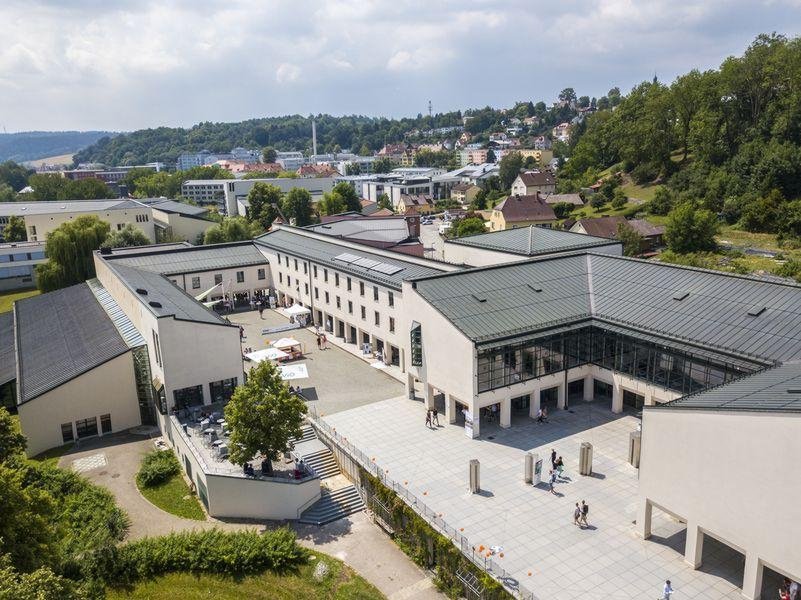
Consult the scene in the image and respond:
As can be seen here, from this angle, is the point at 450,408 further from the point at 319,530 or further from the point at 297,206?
the point at 297,206

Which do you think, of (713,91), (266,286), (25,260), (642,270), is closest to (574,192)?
(713,91)

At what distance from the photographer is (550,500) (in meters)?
27.3

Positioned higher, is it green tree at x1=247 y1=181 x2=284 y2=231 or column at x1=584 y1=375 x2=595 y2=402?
green tree at x1=247 y1=181 x2=284 y2=231

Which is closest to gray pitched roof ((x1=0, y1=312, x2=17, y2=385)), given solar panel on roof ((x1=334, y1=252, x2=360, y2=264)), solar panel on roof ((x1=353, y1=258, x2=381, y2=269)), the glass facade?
solar panel on roof ((x1=334, y1=252, x2=360, y2=264))

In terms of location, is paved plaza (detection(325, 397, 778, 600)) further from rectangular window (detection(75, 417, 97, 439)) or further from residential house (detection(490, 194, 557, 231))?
residential house (detection(490, 194, 557, 231))

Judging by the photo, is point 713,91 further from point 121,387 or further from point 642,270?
point 121,387

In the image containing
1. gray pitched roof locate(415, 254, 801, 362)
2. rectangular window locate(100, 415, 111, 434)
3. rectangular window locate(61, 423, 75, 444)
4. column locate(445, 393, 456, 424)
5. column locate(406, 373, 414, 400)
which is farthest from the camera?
column locate(406, 373, 414, 400)

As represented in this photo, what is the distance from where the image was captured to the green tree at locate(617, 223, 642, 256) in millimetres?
79000

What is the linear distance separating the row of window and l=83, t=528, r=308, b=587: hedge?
13.5 meters

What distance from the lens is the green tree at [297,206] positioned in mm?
105625

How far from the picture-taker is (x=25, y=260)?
82.8 metres

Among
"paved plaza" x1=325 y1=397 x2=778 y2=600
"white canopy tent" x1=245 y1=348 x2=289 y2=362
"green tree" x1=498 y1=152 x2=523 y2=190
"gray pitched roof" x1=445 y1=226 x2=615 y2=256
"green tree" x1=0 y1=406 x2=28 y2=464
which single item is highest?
"green tree" x1=498 y1=152 x2=523 y2=190

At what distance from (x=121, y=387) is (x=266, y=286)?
28.8m

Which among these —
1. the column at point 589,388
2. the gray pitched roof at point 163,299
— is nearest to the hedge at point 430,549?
the column at point 589,388
